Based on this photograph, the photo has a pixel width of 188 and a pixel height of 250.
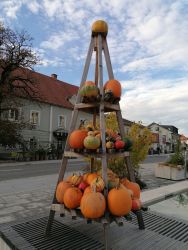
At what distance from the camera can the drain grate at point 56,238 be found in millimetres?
3664

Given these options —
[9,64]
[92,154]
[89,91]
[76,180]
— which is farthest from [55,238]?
[9,64]

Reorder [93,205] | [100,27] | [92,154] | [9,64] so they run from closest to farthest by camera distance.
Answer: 1. [93,205]
2. [92,154]
3. [100,27]
4. [9,64]

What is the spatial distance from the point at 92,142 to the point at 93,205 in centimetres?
78

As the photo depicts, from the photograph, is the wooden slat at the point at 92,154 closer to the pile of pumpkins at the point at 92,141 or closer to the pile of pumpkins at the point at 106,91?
the pile of pumpkins at the point at 92,141

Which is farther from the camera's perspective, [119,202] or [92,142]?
[92,142]

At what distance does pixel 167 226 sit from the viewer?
4547 mm

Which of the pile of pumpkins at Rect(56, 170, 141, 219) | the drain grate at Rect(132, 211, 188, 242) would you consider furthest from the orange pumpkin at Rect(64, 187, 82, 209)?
the drain grate at Rect(132, 211, 188, 242)

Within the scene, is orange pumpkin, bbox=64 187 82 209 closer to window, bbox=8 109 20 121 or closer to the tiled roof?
window, bbox=8 109 20 121

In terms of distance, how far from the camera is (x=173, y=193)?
8562 millimetres

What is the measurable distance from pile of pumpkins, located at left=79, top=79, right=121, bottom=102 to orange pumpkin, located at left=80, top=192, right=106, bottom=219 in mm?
1309

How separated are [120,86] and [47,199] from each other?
507 cm

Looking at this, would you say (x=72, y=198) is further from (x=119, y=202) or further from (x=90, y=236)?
(x=90, y=236)

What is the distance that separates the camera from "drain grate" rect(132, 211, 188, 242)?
13.6 ft

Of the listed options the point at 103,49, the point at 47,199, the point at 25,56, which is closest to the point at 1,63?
the point at 25,56
